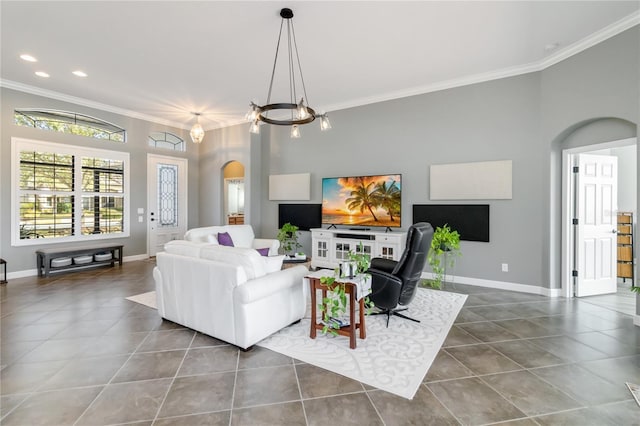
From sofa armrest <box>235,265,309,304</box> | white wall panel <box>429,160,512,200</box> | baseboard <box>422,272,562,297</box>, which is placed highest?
white wall panel <box>429,160,512,200</box>

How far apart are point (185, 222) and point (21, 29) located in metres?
4.72

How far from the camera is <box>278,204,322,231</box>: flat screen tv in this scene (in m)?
6.03

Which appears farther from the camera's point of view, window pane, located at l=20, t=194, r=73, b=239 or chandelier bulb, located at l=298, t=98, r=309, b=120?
window pane, located at l=20, t=194, r=73, b=239

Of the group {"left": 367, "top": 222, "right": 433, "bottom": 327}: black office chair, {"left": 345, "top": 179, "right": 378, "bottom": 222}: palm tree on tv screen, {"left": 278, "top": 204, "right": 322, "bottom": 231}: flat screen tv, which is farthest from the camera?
{"left": 278, "top": 204, "right": 322, "bottom": 231}: flat screen tv

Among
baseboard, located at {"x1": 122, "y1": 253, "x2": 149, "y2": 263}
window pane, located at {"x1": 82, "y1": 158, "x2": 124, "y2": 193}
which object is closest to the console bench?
baseboard, located at {"x1": 122, "y1": 253, "x2": 149, "y2": 263}

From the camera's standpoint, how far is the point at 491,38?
353 cm

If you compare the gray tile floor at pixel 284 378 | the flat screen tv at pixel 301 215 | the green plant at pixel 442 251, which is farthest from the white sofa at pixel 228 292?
the flat screen tv at pixel 301 215

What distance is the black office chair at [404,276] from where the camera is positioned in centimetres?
292

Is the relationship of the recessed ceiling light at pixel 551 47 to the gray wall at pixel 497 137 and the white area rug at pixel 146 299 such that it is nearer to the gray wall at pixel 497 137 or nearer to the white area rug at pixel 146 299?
the gray wall at pixel 497 137

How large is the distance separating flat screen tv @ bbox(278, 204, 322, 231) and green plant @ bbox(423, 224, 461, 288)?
227 cm

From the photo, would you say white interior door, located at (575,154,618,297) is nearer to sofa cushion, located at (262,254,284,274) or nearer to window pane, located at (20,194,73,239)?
sofa cushion, located at (262,254,284,274)

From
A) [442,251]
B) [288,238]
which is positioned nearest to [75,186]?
[288,238]

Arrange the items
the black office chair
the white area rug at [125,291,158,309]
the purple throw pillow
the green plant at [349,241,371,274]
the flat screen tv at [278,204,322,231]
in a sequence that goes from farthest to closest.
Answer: the flat screen tv at [278,204,322,231]
the purple throw pillow
the white area rug at [125,291,158,309]
the black office chair
the green plant at [349,241,371,274]

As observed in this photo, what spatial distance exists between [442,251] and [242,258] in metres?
2.96
